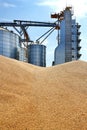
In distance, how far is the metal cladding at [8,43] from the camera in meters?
48.3

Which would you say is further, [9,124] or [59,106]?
[59,106]

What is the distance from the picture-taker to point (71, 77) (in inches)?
906

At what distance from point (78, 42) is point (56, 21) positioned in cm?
826

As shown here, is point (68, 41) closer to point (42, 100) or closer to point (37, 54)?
point (37, 54)

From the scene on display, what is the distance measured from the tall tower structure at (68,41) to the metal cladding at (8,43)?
876 cm

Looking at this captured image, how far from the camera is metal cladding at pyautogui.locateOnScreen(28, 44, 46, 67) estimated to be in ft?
190

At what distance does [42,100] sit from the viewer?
16.6 meters

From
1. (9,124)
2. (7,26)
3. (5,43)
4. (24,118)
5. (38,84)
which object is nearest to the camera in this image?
(9,124)

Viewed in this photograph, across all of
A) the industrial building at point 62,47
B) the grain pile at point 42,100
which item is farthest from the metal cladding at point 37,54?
the grain pile at point 42,100

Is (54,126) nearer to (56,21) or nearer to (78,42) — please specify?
(78,42)

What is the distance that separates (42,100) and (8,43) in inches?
1328

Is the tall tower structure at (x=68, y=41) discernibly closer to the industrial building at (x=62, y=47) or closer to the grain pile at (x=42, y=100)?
the industrial building at (x=62, y=47)

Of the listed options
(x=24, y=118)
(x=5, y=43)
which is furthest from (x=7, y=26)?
(x=24, y=118)

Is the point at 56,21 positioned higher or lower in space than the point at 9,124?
higher
